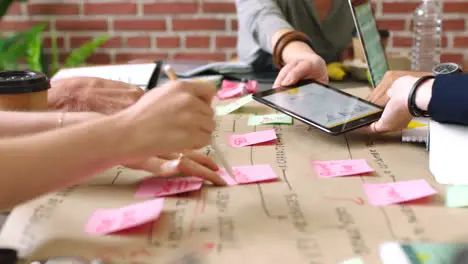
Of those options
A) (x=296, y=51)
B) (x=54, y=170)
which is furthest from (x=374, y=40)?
(x=54, y=170)

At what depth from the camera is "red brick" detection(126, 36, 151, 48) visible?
2686 millimetres

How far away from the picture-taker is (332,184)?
88cm

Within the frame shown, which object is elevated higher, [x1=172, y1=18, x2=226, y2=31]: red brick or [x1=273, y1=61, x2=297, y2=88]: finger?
[x1=273, y1=61, x2=297, y2=88]: finger

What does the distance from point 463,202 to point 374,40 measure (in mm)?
708

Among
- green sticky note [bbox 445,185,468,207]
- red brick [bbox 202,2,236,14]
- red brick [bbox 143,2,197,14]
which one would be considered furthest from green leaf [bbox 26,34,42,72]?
green sticky note [bbox 445,185,468,207]

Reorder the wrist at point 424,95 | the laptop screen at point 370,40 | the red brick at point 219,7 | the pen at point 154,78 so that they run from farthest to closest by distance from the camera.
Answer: the red brick at point 219,7
the pen at point 154,78
the laptop screen at point 370,40
the wrist at point 424,95

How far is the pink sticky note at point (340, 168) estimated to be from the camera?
0.92 m

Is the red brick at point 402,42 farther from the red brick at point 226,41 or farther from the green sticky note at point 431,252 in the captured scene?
the green sticky note at point 431,252

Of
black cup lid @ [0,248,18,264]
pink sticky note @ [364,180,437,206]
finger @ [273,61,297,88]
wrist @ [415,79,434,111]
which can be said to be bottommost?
black cup lid @ [0,248,18,264]

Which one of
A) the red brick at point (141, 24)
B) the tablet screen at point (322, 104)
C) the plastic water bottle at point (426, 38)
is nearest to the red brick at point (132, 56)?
the red brick at point (141, 24)

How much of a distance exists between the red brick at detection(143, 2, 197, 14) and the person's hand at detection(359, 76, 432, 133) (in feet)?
5.42

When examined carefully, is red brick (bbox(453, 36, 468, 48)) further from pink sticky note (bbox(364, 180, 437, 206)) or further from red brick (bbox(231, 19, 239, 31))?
pink sticky note (bbox(364, 180, 437, 206))

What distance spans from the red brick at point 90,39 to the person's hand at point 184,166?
185cm

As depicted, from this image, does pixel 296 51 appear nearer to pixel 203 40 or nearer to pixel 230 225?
pixel 230 225
